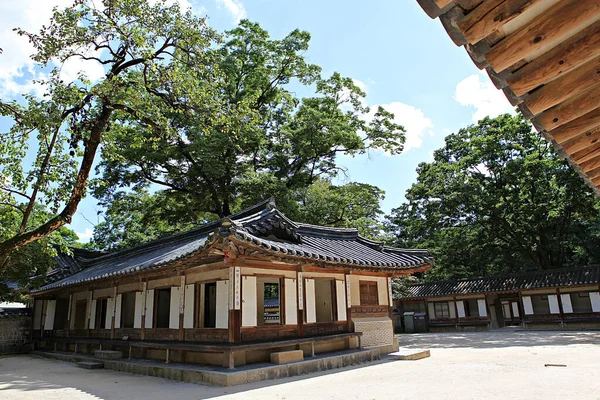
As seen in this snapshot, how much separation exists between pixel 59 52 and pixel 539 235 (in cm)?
2898

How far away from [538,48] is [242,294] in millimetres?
8695

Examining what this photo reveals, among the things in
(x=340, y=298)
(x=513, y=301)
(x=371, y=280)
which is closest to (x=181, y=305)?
(x=340, y=298)

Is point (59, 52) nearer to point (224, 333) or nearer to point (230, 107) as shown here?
point (230, 107)

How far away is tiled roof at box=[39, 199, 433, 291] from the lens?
373 inches

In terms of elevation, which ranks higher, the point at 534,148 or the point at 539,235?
the point at 534,148

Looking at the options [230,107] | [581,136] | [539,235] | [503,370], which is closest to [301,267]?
[230,107]

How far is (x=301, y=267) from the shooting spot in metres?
11.3

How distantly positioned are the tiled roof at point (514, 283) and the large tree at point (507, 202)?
2.76 meters

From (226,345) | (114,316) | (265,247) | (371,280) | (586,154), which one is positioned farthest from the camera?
(371,280)

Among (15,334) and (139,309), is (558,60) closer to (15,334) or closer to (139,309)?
(139,309)

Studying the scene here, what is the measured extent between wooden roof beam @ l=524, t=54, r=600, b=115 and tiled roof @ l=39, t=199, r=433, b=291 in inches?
247

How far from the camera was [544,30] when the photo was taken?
2039mm

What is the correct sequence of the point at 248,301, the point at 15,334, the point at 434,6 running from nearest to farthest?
the point at 434,6
the point at 248,301
the point at 15,334

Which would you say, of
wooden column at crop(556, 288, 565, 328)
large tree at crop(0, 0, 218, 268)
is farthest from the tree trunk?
wooden column at crop(556, 288, 565, 328)
